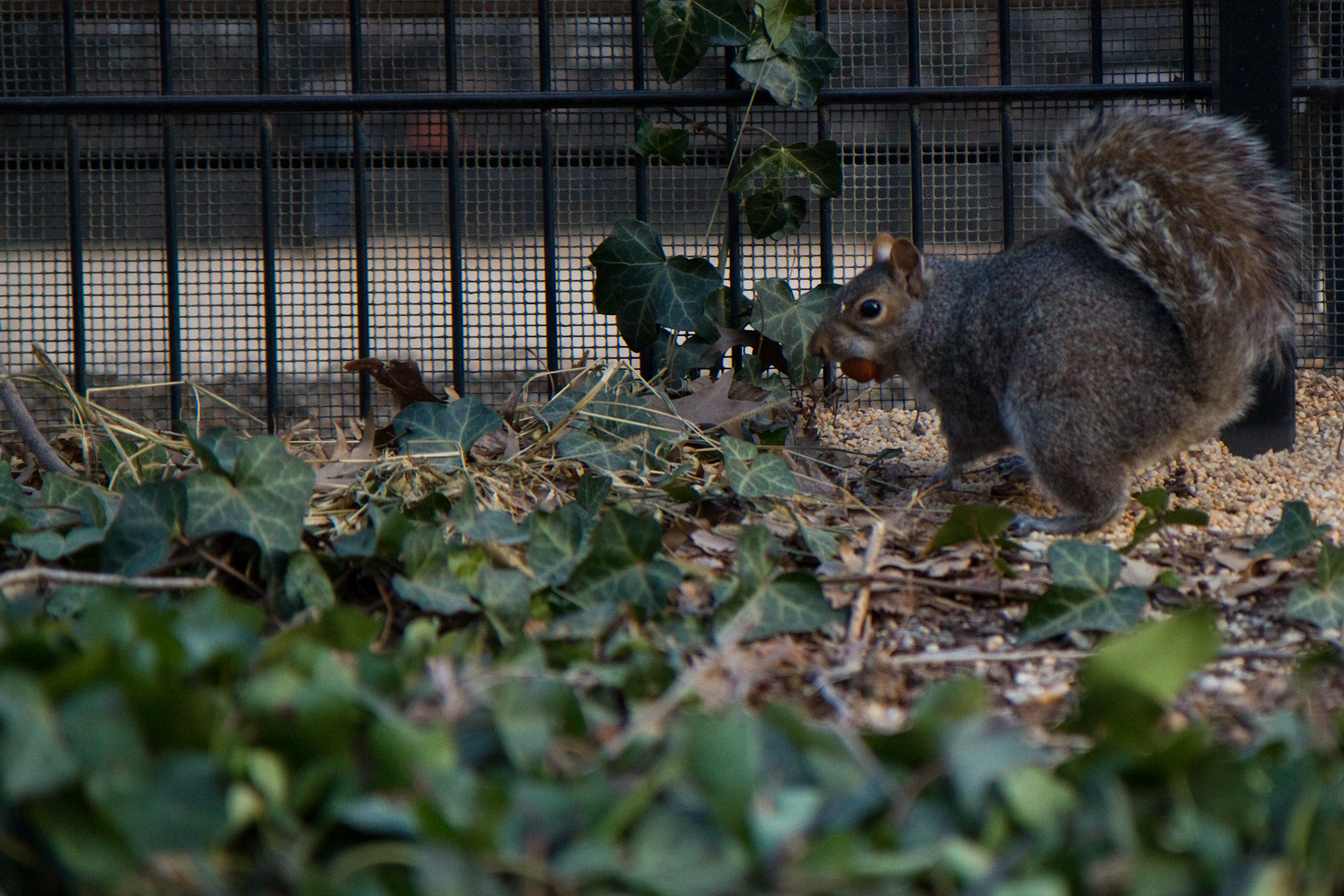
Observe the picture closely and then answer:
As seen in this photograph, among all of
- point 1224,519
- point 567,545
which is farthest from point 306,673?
point 1224,519

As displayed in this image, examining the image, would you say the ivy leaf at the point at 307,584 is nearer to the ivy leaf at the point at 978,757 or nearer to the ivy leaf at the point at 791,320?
the ivy leaf at the point at 978,757

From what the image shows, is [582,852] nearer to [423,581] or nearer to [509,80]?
[423,581]

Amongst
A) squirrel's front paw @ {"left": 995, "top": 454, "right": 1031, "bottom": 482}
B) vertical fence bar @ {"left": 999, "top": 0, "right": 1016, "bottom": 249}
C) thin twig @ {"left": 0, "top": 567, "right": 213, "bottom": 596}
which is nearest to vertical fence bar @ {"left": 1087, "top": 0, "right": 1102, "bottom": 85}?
vertical fence bar @ {"left": 999, "top": 0, "right": 1016, "bottom": 249}

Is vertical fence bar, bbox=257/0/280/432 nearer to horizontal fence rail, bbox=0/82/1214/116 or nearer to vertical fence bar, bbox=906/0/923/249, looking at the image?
horizontal fence rail, bbox=0/82/1214/116

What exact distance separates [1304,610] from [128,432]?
206 cm

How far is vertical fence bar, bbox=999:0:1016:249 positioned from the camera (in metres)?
2.83

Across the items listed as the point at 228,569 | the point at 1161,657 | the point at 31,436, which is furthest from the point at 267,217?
the point at 1161,657

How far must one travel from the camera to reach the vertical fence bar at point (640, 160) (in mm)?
2869

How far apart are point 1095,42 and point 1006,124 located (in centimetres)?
28

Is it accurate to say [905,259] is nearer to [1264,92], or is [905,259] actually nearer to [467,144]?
[1264,92]

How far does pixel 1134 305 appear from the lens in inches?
86.1

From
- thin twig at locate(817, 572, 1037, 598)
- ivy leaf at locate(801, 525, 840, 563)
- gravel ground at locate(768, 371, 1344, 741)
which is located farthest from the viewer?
ivy leaf at locate(801, 525, 840, 563)

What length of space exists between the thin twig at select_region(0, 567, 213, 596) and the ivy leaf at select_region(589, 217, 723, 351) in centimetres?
138

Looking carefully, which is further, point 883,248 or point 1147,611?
point 883,248
